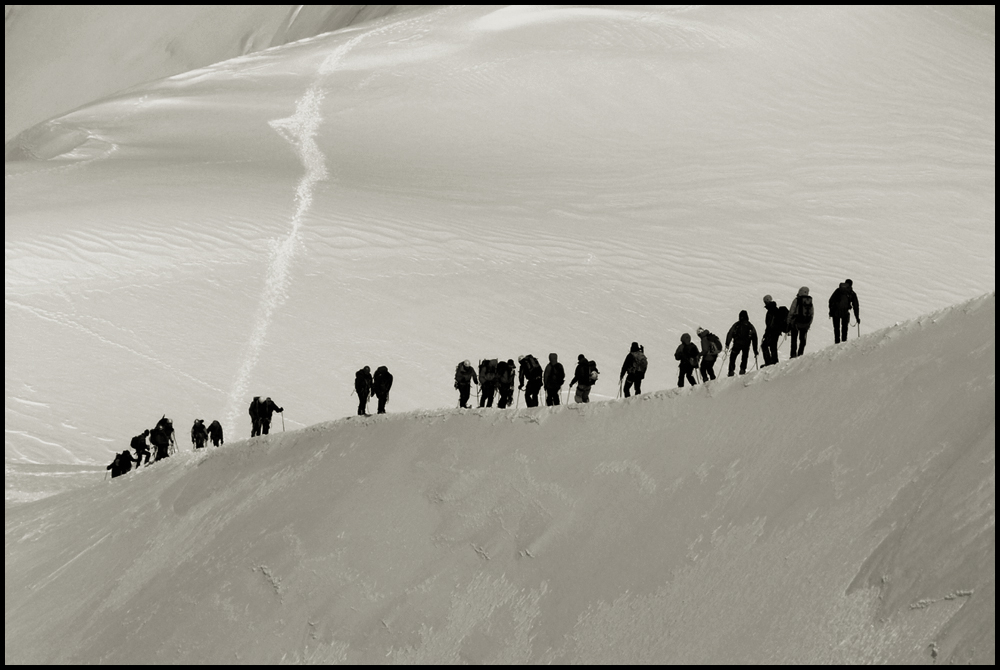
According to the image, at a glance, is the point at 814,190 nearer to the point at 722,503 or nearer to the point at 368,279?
the point at 368,279

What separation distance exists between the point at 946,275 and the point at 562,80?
15.9 m

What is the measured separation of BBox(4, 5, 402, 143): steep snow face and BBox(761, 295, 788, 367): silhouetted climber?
7682 cm

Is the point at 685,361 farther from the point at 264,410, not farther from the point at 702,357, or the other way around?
the point at 264,410

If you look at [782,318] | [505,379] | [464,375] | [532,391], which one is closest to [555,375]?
[532,391]

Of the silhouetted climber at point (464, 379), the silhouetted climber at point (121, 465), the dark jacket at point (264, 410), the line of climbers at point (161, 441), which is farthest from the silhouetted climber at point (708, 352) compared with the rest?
the silhouetted climber at point (121, 465)

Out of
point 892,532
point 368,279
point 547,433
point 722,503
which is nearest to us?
point 892,532

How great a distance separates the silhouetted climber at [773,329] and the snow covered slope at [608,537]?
784 millimetres

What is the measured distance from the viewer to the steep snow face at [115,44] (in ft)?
301

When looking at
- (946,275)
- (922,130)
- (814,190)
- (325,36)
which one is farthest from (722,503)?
(325,36)

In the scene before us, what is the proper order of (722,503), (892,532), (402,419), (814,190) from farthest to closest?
(814,190) < (402,419) < (722,503) < (892,532)

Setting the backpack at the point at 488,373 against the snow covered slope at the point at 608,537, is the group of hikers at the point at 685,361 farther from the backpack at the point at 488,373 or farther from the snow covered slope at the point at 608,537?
the snow covered slope at the point at 608,537

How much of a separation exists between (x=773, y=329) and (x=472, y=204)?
22.8 m

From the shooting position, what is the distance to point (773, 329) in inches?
549

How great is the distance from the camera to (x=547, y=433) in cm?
1377
